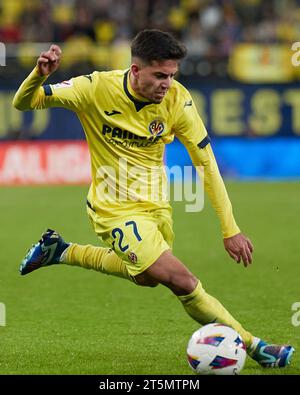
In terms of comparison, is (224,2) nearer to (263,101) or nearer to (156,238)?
(263,101)

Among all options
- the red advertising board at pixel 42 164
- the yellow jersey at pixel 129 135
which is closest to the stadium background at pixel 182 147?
the red advertising board at pixel 42 164

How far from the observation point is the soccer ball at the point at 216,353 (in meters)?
5.71

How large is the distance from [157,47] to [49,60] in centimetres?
70

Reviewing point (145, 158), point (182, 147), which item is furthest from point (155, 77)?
point (182, 147)

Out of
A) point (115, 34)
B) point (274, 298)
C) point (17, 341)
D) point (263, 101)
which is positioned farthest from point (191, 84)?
point (17, 341)

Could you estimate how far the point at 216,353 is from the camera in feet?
18.7

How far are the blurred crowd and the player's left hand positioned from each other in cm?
1495

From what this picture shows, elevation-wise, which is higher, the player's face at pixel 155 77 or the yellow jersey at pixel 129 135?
the player's face at pixel 155 77

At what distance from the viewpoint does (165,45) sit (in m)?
6.11

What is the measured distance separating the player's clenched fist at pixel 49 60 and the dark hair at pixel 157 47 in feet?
1.82

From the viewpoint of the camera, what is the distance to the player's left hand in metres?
6.22

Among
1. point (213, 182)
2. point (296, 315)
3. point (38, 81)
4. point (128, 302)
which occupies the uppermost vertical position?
point (38, 81)

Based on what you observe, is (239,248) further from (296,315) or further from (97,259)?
(296,315)

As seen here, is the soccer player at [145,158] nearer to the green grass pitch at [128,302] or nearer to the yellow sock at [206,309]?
the yellow sock at [206,309]
